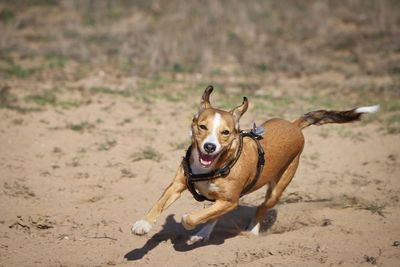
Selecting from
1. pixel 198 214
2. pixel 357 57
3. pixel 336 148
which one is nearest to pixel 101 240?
pixel 198 214

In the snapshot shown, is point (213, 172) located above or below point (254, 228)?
above

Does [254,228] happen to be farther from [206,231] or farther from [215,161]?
[215,161]

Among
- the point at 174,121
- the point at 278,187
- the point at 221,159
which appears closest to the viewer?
the point at 221,159

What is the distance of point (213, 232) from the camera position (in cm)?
621

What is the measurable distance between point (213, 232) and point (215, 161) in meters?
1.44

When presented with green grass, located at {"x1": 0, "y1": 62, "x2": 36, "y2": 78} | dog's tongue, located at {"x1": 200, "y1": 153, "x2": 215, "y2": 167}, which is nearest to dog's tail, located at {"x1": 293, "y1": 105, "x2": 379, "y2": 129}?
dog's tongue, located at {"x1": 200, "y1": 153, "x2": 215, "y2": 167}

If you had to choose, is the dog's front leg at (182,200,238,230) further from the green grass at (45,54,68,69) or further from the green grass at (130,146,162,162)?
the green grass at (45,54,68,69)

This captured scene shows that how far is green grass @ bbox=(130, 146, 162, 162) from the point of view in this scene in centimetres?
771

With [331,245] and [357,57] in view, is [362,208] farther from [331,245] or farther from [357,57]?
[357,57]

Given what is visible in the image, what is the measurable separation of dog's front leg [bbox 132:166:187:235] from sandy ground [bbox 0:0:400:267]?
488 mm

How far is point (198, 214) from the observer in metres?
4.93

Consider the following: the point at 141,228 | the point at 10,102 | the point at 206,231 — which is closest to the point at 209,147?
the point at 141,228

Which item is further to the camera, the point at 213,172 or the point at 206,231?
the point at 206,231

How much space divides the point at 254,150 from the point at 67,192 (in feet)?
8.12
